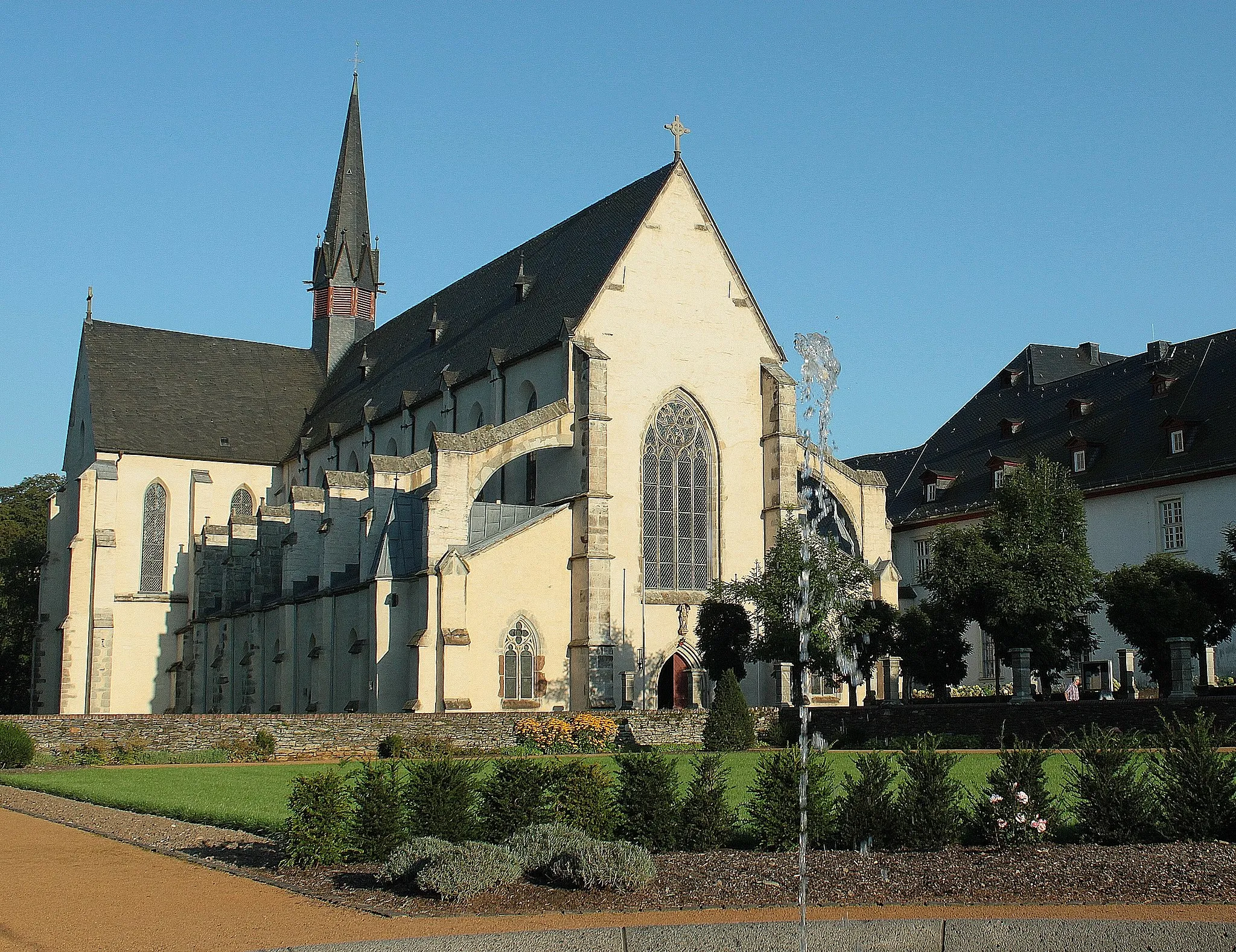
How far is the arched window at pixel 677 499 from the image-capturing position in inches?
1695

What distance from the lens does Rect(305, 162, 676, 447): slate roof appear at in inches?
1758

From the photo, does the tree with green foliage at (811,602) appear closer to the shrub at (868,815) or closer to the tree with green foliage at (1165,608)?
the tree with green foliage at (1165,608)

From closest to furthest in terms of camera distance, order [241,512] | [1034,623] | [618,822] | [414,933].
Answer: [414,933] → [618,822] → [1034,623] → [241,512]

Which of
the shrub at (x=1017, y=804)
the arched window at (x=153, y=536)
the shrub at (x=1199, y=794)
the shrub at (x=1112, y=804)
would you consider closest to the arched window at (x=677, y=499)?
the arched window at (x=153, y=536)

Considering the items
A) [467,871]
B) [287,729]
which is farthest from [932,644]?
[467,871]

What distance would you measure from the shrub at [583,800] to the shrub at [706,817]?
0.74m

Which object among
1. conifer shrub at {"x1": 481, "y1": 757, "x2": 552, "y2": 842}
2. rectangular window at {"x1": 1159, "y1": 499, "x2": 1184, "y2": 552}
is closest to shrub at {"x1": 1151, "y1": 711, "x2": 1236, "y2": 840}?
conifer shrub at {"x1": 481, "y1": 757, "x2": 552, "y2": 842}

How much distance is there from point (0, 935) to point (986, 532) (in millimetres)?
33340

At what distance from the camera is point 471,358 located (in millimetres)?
48312

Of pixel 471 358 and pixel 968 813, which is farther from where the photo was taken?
pixel 471 358

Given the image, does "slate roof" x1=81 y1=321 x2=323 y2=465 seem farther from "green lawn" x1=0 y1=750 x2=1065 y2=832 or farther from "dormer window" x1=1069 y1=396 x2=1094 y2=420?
"green lawn" x1=0 y1=750 x2=1065 y2=832

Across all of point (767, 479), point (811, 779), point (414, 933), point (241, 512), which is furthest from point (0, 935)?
point (241, 512)

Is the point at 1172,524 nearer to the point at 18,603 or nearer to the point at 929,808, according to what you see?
the point at 929,808

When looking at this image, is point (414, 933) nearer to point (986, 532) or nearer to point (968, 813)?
point (968, 813)
